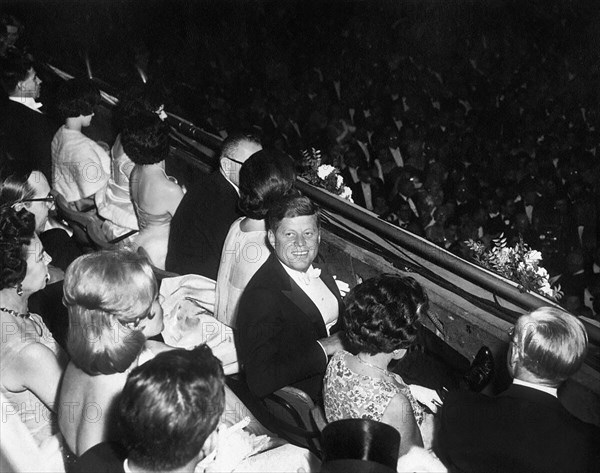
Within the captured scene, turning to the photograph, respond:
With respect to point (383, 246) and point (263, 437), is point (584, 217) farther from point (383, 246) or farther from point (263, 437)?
point (263, 437)

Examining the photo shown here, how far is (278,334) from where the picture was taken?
235cm

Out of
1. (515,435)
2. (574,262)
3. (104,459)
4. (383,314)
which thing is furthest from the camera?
(574,262)

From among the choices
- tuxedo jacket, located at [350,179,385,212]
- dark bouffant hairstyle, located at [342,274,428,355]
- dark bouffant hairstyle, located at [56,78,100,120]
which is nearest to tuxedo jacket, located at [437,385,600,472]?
dark bouffant hairstyle, located at [342,274,428,355]

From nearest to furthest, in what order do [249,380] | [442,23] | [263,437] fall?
[263,437] → [249,380] → [442,23]

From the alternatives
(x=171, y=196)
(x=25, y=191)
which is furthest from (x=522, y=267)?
(x=25, y=191)

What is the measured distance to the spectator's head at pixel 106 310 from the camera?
5.67 ft

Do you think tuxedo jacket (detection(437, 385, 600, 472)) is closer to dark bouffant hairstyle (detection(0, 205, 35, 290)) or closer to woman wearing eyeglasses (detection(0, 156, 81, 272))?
dark bouffant hairstyle (detection(0, 205, 35, 290))

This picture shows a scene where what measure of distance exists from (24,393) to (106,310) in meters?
0.47

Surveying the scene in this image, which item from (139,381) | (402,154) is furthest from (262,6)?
(139,381)

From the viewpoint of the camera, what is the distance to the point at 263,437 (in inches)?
74.7

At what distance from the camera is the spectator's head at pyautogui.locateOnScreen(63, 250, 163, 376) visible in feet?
5.67

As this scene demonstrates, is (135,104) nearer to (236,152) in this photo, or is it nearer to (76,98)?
(76,98)

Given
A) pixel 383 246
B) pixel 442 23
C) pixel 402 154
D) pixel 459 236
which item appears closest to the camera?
pixel 383 246

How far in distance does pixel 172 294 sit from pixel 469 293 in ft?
3.99
